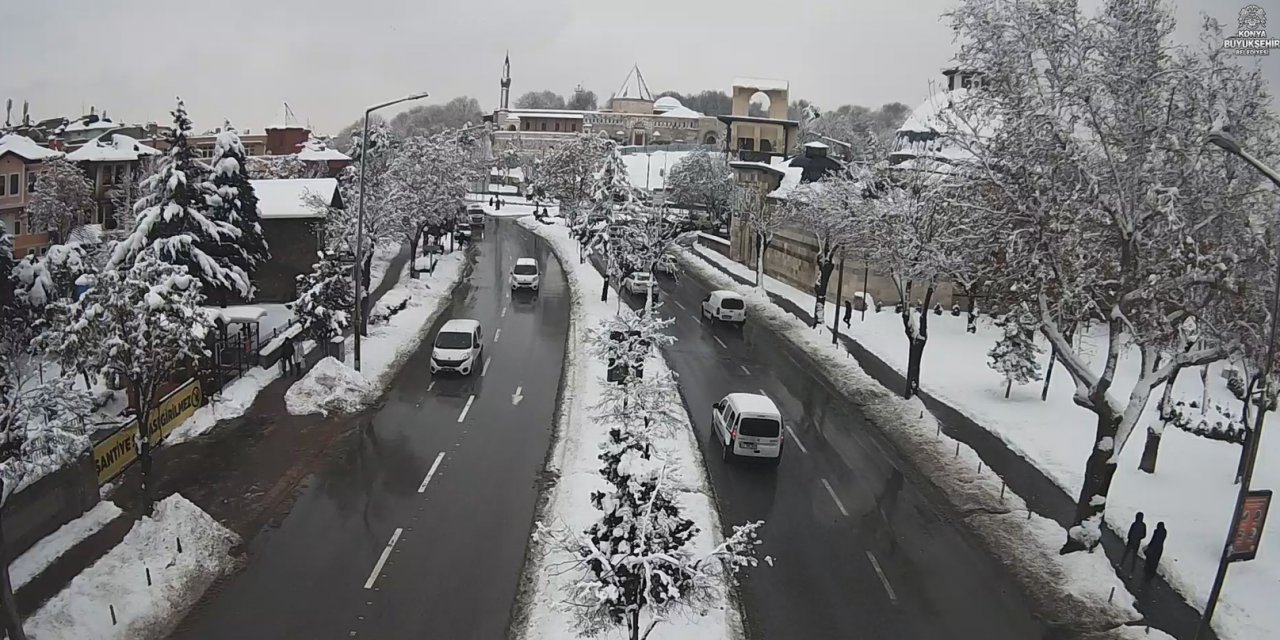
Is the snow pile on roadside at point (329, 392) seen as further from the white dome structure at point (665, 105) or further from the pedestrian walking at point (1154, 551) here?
the white dome structure at point (665, 105)

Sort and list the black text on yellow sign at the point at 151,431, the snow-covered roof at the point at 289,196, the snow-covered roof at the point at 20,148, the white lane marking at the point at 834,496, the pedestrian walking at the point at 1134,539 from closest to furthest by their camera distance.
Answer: the pedestrian walking at the point at 1134,539 → the black text on yellow sign at the point at 151,431 → the white lane marking at the point at 834,496 → the snow-covered roof at the point at 289,196 → the snow-covered roof at the point at 20,148

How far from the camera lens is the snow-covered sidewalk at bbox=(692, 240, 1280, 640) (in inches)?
682

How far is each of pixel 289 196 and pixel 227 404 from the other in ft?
70.5

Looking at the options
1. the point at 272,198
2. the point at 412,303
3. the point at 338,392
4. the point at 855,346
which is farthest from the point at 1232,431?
the point at 272,198

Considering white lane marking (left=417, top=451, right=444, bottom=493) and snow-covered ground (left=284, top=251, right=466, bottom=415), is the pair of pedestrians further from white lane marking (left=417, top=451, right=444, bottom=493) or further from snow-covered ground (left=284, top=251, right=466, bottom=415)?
snow-covered ground (left=284, top=251, right=466, bottom=415)

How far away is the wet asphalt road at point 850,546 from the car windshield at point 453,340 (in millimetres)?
7834

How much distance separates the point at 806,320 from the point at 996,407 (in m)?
15.3

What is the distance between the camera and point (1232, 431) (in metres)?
26.3

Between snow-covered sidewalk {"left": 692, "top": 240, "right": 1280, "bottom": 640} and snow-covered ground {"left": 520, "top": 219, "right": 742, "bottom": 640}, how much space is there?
8.63m

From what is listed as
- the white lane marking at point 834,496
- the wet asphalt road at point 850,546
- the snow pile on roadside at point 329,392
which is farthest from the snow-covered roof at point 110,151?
the white lane marking at point 834,496

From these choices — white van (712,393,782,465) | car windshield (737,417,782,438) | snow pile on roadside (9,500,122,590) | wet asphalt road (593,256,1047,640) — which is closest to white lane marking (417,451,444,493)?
snow pile on roadside (9,500,122,590)

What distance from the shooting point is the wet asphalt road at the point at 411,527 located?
14688 millimetres

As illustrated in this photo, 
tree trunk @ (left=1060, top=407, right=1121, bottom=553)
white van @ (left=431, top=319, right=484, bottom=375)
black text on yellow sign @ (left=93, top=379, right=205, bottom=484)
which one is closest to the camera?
tree trunk @ (left=1060, top=407, right=1121, bottom=553)

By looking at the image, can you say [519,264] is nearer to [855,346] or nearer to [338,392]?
[855,346]
